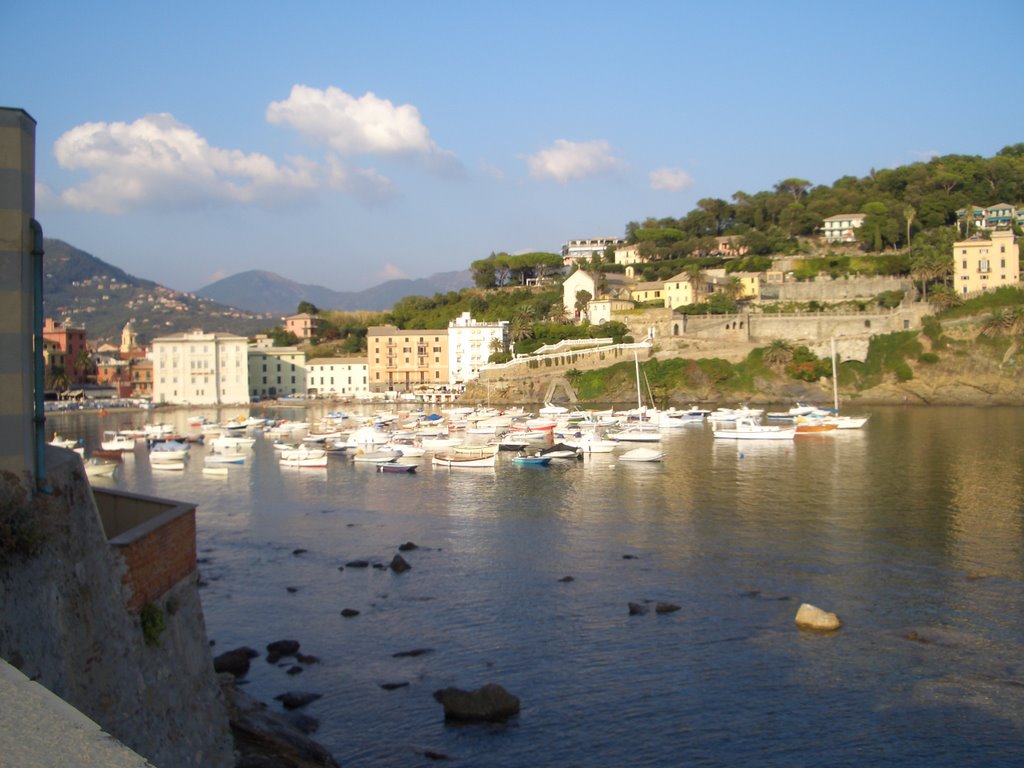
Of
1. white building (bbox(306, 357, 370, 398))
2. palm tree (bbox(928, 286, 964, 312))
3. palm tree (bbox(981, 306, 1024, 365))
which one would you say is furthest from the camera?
white building (bbox(306, 357, 370, 398))

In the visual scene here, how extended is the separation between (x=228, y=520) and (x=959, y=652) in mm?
25000

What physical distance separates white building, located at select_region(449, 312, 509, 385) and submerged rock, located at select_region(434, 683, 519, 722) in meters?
83.9

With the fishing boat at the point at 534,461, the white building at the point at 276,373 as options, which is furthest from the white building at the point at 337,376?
the fishing boat at the point at 534,461

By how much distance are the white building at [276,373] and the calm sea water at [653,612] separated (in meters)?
69.1

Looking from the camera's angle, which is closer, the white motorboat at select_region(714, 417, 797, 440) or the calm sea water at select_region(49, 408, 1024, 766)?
the calm sea water at select_region(49, 408, 1024, 766)

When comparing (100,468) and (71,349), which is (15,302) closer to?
(100,468)

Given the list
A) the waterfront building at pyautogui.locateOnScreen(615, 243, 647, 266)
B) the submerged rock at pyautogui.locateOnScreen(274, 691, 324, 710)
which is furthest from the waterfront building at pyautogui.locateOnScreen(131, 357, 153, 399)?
the submerged rock at pyautogui.locateOnScreen(274, 691, 324, 710)

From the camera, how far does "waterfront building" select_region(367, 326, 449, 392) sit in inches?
4055

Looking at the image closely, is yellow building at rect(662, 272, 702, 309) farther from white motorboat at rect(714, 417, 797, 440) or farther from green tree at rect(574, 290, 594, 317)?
white motorboat at rect(714, 417, 797, 440)

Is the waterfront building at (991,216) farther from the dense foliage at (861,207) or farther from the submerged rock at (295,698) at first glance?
the submerged rock at (295,698)

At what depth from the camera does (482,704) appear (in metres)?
15.2

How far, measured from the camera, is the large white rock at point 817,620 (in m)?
18.7

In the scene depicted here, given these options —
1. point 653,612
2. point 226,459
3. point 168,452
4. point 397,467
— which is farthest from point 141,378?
point 653,612

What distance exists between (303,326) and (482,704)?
116 metres
